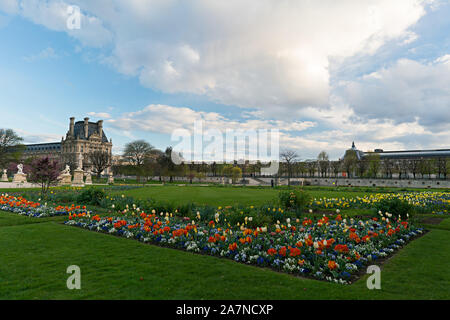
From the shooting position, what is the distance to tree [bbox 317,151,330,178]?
249 ft

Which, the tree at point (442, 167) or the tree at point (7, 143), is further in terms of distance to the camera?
the tree at point (442, 167)

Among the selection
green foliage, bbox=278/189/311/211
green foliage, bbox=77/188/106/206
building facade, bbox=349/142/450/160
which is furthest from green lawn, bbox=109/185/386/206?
building facade, bbox=349/142/450/160

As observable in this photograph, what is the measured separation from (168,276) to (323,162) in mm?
77901

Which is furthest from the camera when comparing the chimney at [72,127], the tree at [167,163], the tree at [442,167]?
the chimney at [72,127]

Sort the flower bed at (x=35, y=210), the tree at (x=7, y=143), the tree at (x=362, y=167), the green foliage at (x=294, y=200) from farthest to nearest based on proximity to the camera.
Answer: the tree at (x=362, y=167)
the tree at (x=7, y=143)
the green foliage at (x=294, y=200)
the flower bed at (x=35, y=210)

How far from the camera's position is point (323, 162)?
76938mm

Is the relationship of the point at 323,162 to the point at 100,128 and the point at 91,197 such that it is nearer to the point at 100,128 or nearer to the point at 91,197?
the point at 91,197

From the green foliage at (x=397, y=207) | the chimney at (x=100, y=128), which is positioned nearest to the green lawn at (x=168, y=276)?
the green foliage at (x=397, y=207)

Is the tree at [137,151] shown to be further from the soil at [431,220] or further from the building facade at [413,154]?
the building facade at [413,154]

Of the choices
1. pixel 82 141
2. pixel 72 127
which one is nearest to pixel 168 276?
pixel 82 141

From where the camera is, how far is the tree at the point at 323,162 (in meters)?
75.9

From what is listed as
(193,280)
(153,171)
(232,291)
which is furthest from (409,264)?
(153,171)

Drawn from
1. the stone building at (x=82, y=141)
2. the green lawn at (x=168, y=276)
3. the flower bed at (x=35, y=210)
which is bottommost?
the green lawn at (x=168, y=276)
